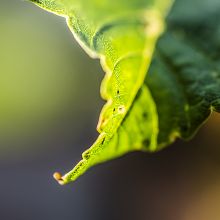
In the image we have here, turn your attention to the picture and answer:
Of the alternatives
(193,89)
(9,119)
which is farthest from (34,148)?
(193,89)

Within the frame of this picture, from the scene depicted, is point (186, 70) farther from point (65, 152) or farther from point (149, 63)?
point (65, 152)

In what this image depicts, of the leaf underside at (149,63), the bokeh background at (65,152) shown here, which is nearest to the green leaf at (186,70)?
the leaf underside at (149,63)

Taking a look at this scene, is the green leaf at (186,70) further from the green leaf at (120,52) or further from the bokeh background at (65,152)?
the bokeh background at (65,152)

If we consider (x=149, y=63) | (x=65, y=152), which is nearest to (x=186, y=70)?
(x=149, y=63)

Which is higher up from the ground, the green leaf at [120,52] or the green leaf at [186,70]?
the green leaf at [120,52]

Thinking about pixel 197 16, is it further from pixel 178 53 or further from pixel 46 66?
pixel 46 66
